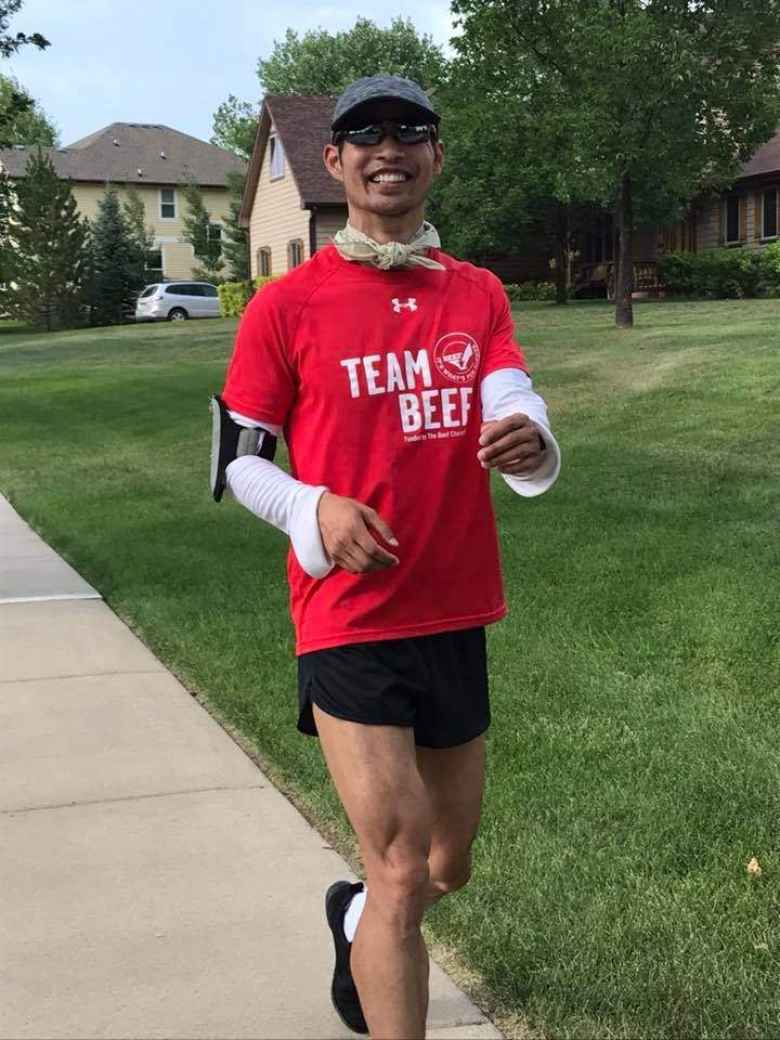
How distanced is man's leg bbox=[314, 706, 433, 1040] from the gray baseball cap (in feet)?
4.14

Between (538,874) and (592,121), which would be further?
(592,121)

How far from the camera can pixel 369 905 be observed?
2.41m

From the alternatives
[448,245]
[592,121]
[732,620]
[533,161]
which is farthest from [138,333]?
[732,620]

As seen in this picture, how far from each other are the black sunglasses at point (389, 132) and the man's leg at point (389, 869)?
1.20 meters

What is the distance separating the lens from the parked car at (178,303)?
136 feet

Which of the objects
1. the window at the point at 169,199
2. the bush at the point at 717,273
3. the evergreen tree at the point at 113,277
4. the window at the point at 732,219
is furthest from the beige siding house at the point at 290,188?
the window at the point at 169,199

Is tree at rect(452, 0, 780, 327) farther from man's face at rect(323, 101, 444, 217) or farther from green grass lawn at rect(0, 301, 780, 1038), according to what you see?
man's face at rect(323, 101, 444, 217)

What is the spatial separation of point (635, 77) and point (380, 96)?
56.3 ft

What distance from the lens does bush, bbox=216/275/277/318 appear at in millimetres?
40219

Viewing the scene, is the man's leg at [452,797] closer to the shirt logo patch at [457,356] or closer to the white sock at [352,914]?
the white sock at [352,914]

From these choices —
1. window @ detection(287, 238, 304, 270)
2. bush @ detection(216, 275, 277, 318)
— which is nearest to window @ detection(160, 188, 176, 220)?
bush @ detection(216, 275, 277, 318)

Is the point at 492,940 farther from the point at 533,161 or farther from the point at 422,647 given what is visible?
the point at 533,161

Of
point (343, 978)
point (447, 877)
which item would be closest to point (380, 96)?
point (447, 877)

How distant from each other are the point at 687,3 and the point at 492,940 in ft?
60.2
